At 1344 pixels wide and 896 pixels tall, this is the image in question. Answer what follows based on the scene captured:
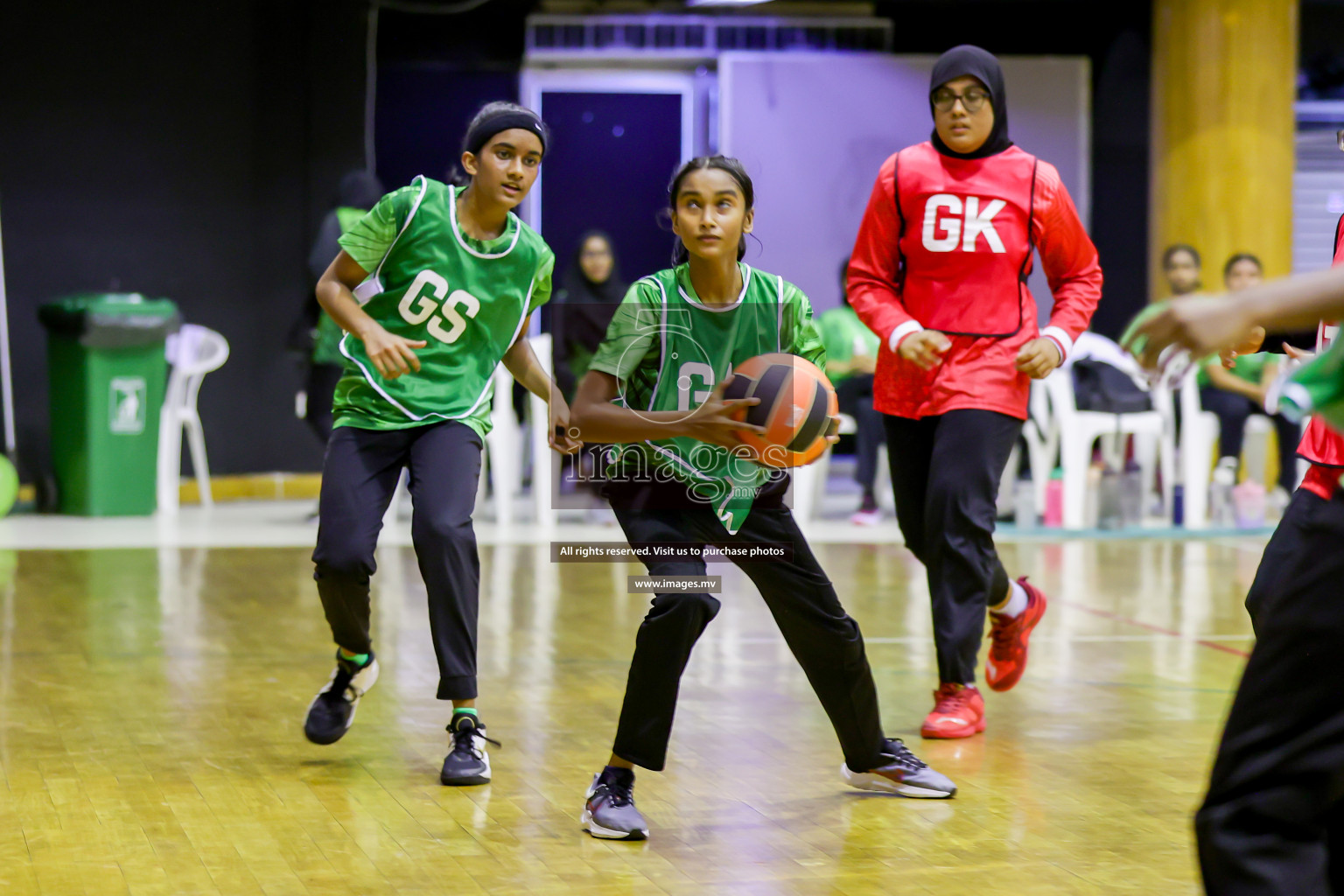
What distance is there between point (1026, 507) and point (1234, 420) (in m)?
1.46

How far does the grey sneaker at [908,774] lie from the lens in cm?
358

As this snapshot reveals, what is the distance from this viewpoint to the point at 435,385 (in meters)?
3.90

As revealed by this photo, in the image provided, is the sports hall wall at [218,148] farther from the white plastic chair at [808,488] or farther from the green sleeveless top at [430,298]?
the green sleeveless top at [430,298]

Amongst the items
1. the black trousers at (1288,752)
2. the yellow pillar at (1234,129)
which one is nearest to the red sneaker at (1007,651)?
the black trousers at (1288,752)

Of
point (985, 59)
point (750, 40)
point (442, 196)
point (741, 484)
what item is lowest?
point (741, 484)

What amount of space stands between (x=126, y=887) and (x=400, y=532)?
249 inches

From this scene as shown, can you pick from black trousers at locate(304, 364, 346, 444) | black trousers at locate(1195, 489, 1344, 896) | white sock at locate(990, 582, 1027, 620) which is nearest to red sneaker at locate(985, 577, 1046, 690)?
white sock at locate(990, 582, 1027, 620)

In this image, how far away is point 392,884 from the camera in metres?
2.93

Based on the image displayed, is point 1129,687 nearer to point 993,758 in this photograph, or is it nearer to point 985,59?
point 993,758

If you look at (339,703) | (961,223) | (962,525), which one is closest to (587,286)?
(961,223)

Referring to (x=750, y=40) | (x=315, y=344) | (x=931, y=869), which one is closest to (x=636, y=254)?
(x=750, y=40)

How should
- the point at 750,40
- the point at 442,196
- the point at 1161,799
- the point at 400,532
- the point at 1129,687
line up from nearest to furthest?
the point at 1161,799 < the point at 442,196 < the point at 1129,687 < the point at 400,532 < the point at 750,40

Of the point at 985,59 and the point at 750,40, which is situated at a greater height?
the point at 750,40

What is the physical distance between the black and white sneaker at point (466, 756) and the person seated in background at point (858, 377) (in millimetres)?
6182
